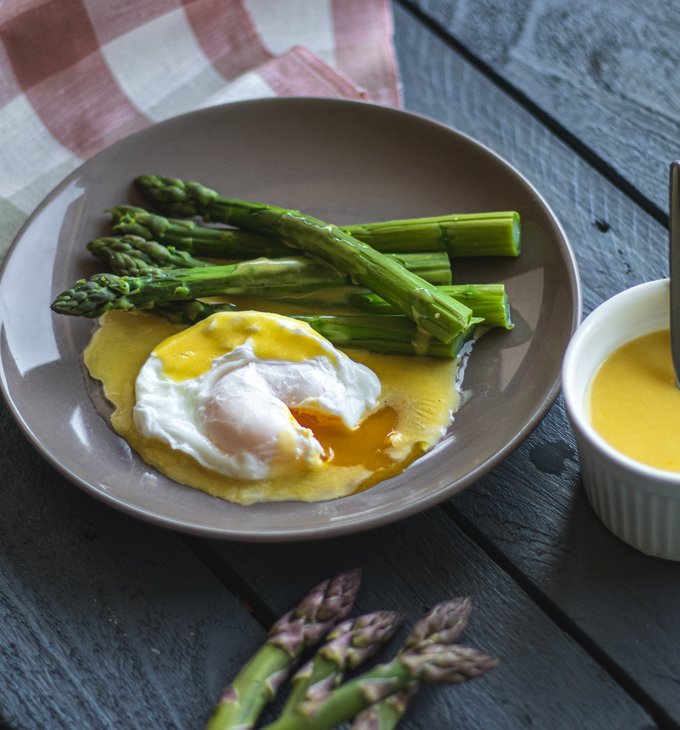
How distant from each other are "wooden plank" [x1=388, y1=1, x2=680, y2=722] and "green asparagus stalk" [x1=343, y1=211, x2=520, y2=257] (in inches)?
12.2

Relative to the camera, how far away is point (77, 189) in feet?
9.44

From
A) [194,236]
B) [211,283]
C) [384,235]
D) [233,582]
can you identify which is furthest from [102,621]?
[384,235]

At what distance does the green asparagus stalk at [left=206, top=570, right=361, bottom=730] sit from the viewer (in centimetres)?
194

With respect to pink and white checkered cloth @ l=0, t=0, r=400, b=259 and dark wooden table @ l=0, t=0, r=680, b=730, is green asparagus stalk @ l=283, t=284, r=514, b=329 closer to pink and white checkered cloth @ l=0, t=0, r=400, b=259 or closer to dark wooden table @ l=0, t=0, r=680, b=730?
dark wooden table @ l=0, t=0, r=680, b=730

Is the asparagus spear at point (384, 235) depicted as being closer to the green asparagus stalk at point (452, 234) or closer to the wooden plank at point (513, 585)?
the green asparagus stalk at point (452, 234)

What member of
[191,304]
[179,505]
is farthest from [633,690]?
[191,304]

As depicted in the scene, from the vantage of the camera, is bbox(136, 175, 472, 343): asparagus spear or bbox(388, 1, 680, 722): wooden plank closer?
bbox(388, 1, 680, 722): wooden plank

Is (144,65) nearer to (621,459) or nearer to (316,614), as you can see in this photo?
(316,614)

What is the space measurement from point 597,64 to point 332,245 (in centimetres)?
135

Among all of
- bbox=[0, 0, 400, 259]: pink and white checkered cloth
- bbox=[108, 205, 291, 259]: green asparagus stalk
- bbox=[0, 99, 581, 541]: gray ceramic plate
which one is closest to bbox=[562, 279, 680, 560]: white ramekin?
bbox=[0, 99, 581, 541]: gray ceramic plate

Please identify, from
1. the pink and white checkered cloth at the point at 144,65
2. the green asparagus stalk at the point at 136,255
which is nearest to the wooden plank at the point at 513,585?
the green asparagus stalk at the point at 136,255

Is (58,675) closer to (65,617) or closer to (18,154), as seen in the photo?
(65,617)

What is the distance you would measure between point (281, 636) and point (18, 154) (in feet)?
6.22

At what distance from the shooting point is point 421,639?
2.00 meters
